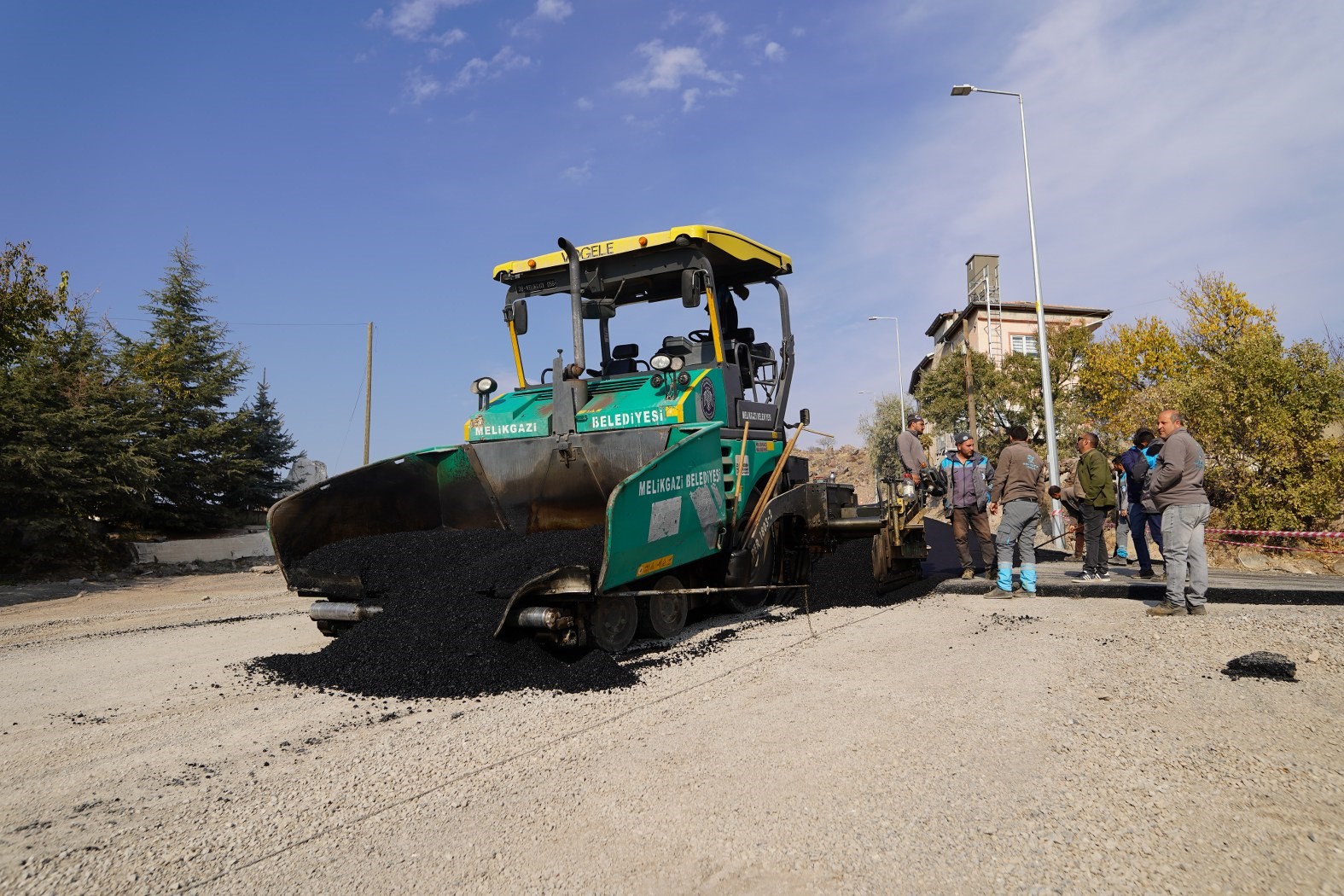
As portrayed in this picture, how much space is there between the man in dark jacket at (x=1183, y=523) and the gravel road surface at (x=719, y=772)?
569mm

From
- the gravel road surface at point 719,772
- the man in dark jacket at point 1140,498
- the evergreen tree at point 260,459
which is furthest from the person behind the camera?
the evergreen tree at point 260,459

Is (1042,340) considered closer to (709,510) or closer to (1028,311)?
(709,510)

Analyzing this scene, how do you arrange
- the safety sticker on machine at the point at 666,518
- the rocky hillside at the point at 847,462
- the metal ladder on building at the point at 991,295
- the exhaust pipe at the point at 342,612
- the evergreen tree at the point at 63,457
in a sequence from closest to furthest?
the safety sticker on machine at the point at 666,518, the exhaust pipe at the point at 342,612, the evergreen tree at the point at 63,457, the metal ladder on building at the point at 991,295, the rocky hillside at the point at 847,462

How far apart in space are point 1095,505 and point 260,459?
72.9 ft

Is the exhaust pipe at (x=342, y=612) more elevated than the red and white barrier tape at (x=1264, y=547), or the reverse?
the exhaust pipe at (x=342, y=612)

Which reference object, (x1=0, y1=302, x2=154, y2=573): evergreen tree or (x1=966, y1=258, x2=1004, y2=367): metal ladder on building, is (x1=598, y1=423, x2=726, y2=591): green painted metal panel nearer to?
(x1=0, y1=302, x2=154, y2=573): evergreen tree

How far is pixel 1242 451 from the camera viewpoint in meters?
13.7

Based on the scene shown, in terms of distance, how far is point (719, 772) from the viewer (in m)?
3.22

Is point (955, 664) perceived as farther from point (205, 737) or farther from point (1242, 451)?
point (1242, 451)

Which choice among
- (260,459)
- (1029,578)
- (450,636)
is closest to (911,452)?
(1029,578)

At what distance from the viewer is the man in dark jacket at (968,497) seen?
29.4ft

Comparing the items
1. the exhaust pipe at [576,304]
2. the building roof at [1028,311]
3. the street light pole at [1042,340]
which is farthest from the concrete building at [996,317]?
the exhaust pipe at [576,304]

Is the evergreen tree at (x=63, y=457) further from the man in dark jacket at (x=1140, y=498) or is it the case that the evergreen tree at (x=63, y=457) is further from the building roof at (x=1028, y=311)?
the building roof at (x=1028, y=311)

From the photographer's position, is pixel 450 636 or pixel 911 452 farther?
pixel 911 452
